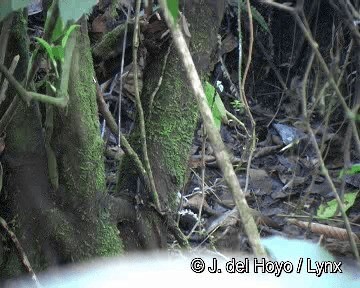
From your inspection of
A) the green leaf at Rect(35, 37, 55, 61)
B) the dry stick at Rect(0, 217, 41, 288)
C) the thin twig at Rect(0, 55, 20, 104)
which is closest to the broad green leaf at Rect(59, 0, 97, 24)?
the green leaf at Rect(35, 37, 55, 61)

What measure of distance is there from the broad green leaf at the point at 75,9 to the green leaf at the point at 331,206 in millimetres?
1170

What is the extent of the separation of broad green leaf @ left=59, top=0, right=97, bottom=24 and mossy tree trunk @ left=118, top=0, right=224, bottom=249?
0.64 m

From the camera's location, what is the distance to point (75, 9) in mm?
967

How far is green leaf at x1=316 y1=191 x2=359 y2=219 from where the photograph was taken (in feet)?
6.43

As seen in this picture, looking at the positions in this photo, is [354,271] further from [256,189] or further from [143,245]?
[256,189]

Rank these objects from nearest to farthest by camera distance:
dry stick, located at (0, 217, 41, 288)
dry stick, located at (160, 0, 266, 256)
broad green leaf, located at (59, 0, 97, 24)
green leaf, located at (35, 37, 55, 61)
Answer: dry stick, located at (160, 0, 266, 256) < broad green leaf, located at (59, 0, 97, 24) < green leaf, located at (35, 37, 55, 61) < dry stick, located at (0, 217, 41, 288)

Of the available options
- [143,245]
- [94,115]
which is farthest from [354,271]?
[94,115]

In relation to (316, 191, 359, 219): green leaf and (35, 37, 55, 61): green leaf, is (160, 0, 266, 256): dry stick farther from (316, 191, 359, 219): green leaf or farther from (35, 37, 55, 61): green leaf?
(316, 191, 359, 219): green leaf

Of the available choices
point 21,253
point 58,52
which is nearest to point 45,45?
point 58,52

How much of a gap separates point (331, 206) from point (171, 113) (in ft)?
2.30

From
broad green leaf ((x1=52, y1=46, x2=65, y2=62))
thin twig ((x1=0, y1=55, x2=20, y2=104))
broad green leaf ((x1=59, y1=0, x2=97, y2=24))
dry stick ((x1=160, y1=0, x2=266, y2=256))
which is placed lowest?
dry stick ((x1=160, y1=0, x2=266, y2=256))

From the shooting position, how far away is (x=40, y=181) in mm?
1456

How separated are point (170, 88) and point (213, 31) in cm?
20

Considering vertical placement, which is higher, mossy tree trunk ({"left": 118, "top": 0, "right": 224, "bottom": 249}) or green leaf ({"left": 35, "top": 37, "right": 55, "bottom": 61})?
green leaf ({"left": 35, "top": 37, "right": 55, "bottom": 61})
